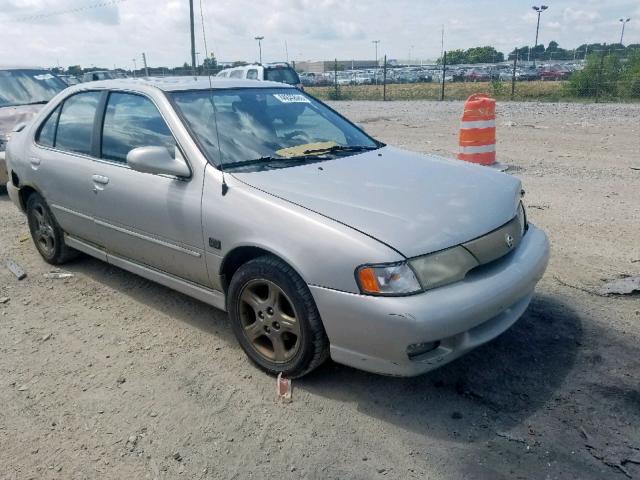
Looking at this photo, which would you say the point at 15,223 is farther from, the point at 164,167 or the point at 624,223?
the point at 624,223

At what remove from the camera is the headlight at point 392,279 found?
262cm

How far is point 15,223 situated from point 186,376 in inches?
182

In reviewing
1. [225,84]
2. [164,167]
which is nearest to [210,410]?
[164,167]

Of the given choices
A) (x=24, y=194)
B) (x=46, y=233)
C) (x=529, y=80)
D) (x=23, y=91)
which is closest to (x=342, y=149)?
(x=46, y=233)

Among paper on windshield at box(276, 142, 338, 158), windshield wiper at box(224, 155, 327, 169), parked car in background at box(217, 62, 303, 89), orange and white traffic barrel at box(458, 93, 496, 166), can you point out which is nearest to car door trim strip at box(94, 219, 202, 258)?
windshield wiper at box(224, 155, 327, 169)

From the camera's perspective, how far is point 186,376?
3.29 metres

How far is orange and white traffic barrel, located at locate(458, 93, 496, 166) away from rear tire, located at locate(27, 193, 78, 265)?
5.46 m

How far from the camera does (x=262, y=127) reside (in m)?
3.79

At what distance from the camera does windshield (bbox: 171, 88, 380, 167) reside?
354 cm

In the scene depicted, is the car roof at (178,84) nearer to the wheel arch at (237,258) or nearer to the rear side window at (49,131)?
the rear side window at (49,131)

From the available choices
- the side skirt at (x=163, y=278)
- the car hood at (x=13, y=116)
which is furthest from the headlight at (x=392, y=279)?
the car hood at (x=13, y=116)

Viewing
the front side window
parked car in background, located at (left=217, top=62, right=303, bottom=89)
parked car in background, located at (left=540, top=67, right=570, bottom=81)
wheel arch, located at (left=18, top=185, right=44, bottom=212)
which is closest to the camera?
the front side window

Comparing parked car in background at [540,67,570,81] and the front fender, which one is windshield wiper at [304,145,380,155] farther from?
parked car in background at [540,67,570,81]

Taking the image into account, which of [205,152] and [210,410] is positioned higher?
[205,152]
